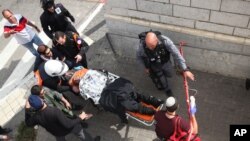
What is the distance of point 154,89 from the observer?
8211 mm

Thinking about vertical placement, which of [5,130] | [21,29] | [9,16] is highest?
[9,16]

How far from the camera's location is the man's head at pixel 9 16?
26.2ft

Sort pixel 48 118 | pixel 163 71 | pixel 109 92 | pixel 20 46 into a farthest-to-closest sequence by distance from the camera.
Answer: pixel 20 46, pixel 163 71, pixel 109 92, pixel 48 118

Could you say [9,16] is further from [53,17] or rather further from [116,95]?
[116,95]

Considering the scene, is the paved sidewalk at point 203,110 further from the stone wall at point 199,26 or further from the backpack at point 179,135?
the backpack at point 179,135

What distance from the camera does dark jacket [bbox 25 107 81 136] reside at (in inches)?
244

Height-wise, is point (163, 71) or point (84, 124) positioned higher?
point (163, 71)

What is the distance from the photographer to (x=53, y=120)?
6.28m

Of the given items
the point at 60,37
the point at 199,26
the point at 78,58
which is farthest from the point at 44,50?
the point at 199,26

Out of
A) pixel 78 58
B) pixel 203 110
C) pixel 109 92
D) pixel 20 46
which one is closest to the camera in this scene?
pixel 109 92

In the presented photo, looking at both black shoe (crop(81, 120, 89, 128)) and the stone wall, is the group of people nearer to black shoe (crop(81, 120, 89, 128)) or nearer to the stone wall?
black shoe (crop(81, 120, 89, 128))

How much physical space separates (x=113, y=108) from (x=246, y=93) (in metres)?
2.94

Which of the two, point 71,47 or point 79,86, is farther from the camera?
point 71,47

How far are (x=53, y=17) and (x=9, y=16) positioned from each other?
3.27 feet
